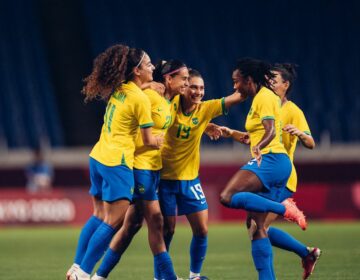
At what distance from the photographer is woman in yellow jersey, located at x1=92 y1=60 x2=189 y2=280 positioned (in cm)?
823

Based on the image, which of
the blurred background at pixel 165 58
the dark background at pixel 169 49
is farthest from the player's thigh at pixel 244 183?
the dark background at pixel 169 49

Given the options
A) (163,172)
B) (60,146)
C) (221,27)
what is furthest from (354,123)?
(163,172)

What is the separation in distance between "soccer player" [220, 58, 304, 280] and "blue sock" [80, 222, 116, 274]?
0.99m

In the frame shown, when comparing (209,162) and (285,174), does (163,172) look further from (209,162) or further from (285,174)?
(209,162)

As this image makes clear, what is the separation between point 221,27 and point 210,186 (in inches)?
274

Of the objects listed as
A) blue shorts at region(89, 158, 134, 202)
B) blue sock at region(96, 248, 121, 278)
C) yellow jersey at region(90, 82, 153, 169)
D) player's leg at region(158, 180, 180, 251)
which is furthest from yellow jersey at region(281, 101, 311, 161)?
blue sock at region(96, 248, 121, 278)

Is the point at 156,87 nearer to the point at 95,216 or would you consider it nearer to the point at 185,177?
the point at 185,177

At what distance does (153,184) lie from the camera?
836 cm

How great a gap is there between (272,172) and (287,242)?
105cm

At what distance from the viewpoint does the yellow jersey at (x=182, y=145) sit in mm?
8750

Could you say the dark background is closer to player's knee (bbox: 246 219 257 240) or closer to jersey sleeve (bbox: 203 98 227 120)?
jersey sleeve (bbox: 203 98 227 120)

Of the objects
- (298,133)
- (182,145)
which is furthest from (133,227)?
(298,133)

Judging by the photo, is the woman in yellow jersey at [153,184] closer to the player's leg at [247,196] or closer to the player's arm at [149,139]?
the player's arm at [149,139]

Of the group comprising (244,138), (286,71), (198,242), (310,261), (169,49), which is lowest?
(310,261)
